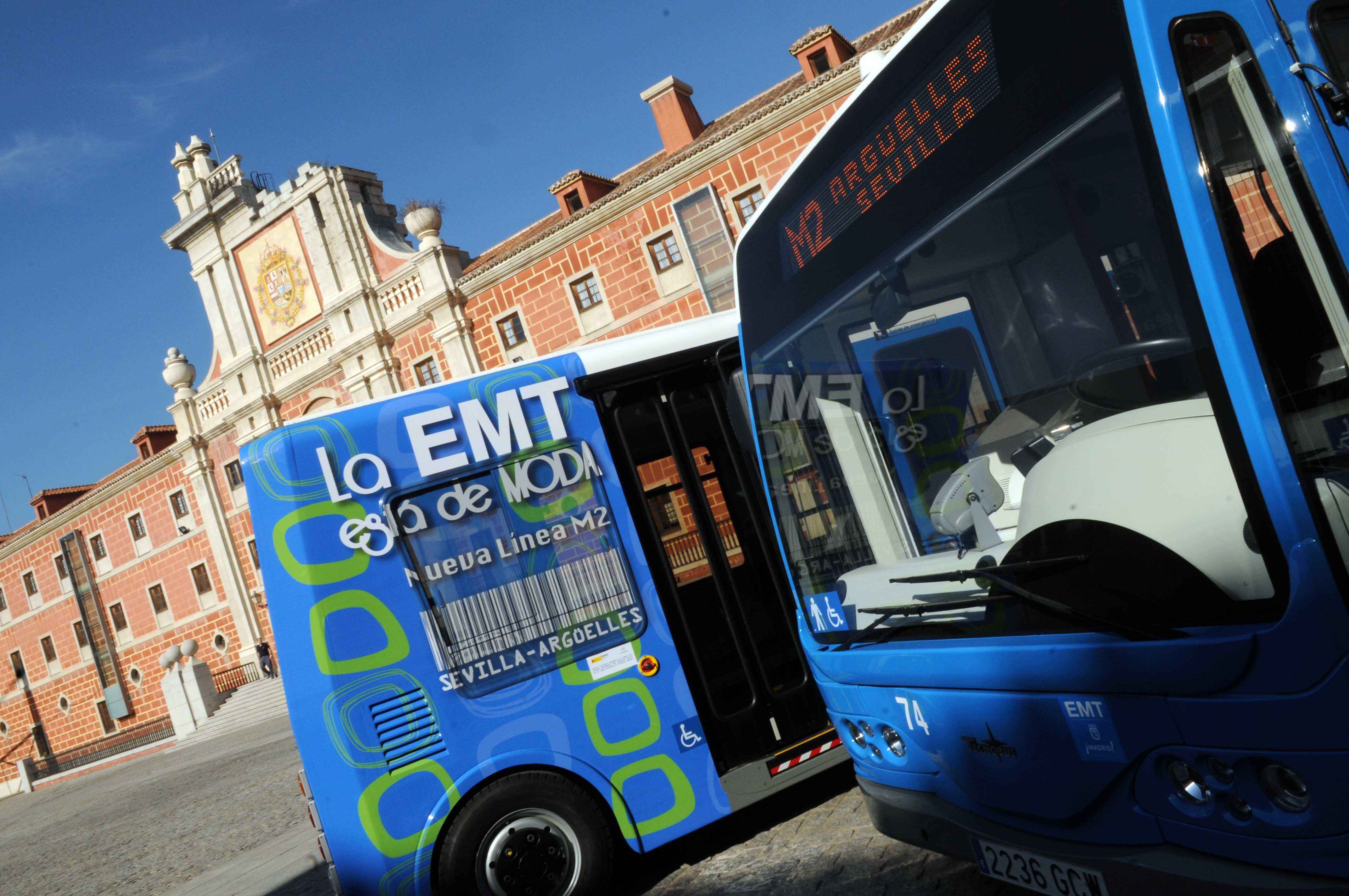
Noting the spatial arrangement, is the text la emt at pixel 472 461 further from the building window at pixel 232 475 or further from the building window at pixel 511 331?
the building window at pixel 232 475

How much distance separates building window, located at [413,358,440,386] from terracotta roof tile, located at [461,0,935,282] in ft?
8.44

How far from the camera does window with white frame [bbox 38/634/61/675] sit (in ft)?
132

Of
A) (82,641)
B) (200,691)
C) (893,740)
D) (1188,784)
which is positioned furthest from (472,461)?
(82,641)

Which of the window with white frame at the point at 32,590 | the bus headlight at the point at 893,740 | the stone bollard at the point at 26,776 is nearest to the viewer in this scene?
the bus headlight at the point at 893,740

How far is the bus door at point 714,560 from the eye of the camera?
16.9 feet

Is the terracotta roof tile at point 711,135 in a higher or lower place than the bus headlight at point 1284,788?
higher

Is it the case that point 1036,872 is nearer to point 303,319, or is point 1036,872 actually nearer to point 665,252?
point 665,252

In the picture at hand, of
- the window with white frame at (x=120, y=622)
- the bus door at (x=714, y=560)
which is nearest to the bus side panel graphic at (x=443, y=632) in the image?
the bus door at (x=714, y=560)

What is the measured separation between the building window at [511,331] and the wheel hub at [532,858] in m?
21.5

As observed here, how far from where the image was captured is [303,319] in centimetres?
3034

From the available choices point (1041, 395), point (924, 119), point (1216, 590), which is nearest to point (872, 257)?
point (924, 119)

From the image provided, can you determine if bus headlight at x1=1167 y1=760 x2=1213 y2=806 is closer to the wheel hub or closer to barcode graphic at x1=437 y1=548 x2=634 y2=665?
barcode graphic at x1=437 y1=548 x2=634 y2=665

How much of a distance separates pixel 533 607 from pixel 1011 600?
9.21ft

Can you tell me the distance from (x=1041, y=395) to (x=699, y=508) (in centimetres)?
291
